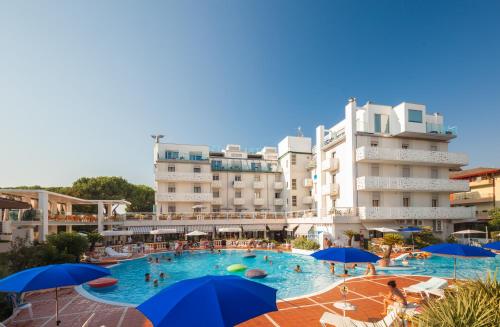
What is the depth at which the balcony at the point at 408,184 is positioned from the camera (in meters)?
34.7

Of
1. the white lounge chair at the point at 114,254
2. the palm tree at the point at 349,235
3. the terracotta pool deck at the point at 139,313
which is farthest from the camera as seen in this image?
the palm tree at the point at 349,235

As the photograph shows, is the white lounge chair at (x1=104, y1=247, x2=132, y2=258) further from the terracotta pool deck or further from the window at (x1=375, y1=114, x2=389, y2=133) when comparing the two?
the window at (x1=375, y1=114, x2=389, y2=133)

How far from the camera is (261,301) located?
564 centimetres

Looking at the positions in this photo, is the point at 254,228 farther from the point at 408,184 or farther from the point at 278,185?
the point at 408,184

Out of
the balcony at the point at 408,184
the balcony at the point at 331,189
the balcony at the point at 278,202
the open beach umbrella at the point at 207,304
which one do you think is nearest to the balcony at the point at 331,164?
the balcony at the point at 331,189

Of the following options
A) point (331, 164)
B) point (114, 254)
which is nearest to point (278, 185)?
point (331, 164)

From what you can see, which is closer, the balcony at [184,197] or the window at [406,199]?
the window at [406,199]

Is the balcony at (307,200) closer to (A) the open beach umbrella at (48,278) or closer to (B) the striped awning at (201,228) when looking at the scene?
(B) the striped awning at (201,228)

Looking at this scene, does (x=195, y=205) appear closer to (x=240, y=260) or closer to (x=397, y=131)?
(x=240, y=260)

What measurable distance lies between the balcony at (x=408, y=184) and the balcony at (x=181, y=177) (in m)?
23.0

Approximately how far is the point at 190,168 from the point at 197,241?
39.8 ft

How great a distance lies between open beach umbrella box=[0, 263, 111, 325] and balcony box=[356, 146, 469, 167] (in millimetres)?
31984

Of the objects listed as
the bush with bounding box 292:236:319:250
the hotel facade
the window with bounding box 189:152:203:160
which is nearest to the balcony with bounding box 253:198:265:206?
the hotel facade

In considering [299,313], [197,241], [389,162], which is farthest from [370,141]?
[299,313]
